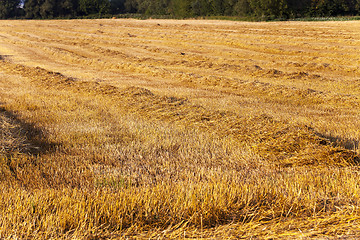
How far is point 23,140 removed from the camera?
5.48 m

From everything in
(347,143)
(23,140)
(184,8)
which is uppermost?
(184,8)

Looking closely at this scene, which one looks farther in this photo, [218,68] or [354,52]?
[354,52]

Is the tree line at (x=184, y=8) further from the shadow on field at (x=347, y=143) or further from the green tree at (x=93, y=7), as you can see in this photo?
the shadow on field at (x=347, y=143)

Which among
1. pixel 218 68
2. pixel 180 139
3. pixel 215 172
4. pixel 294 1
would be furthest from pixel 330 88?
pixel 294 1

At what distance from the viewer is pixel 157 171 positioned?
482 cm

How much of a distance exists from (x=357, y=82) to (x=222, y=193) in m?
11.2

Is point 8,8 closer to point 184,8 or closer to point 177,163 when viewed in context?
point 184,8

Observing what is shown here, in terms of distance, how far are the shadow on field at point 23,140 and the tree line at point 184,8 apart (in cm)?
5234

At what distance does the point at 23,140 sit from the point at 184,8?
72393mm

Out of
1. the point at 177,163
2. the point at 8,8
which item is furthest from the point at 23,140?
the point at 8,8

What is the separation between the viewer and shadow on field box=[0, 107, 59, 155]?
207 inches

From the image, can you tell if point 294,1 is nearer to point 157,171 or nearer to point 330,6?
point 330,6

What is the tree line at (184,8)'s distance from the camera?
56781 mm

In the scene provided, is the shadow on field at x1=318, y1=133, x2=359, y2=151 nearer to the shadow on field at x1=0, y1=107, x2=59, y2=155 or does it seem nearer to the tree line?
the shadow on field at x1=0, y1=107, x2=59, y2=155
